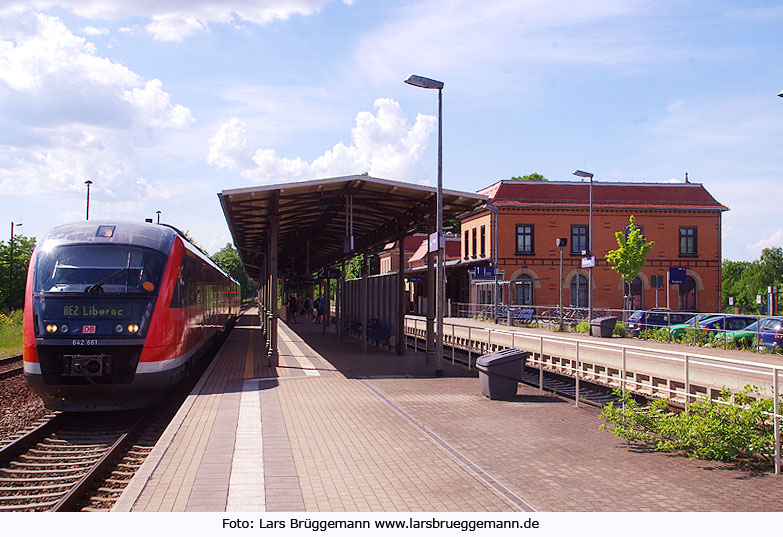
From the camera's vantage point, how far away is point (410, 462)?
7410 mm

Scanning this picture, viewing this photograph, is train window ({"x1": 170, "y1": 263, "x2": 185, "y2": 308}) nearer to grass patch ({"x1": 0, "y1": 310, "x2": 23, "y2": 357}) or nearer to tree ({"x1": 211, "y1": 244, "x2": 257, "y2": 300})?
grass patch ({"x1": 0, "y1": 310, "x2": 23, "y2": 357})

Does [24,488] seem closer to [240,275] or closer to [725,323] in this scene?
[725,323]

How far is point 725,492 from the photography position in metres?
6.32

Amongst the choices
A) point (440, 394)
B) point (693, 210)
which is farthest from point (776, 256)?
point (440, 394)

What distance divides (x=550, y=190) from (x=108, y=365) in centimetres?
4166

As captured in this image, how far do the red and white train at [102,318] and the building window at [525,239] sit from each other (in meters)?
38.0

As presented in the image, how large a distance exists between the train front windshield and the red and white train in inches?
0.6

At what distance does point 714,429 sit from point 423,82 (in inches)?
401

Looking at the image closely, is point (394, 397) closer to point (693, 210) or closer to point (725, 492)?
point (725, 492)

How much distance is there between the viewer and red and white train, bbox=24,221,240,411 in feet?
35.6

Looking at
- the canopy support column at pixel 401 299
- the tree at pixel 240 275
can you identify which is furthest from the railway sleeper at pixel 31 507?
the tree at pixel 240 275

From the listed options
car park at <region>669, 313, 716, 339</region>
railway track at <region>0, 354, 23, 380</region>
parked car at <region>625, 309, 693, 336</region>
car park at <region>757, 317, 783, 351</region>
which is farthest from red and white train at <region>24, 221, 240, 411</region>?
parked car at <region>625, 309, 693, 336</region>

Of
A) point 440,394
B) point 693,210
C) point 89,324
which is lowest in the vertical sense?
point 440,394
